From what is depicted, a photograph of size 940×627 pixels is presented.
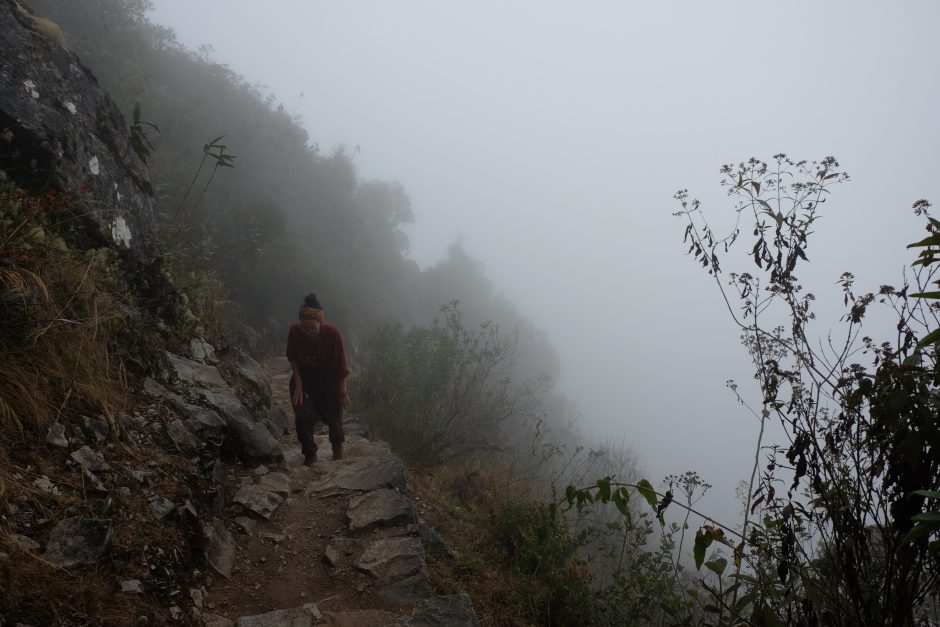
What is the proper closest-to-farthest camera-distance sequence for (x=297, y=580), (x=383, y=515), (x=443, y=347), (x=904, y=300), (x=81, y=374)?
1. (x=904, y=300)
2. (x=81, y=374)
3. (x=297, y=580)
4. (x=383, y=515)
5. (x=443, y=347)

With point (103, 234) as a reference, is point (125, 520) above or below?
below

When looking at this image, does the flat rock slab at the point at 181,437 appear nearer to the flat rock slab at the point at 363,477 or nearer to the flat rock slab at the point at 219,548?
the flat rock slab at the point at 219,548

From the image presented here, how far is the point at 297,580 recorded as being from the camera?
11.6 feet

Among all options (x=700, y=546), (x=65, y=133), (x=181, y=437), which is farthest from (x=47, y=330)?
(x=700, y=546)

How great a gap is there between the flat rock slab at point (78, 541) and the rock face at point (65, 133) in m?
3.07

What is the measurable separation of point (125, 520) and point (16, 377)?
0.93 meters

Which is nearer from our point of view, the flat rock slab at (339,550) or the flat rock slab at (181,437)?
the flat rock slab at (181,437)

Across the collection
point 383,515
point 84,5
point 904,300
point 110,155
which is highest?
point 84,5

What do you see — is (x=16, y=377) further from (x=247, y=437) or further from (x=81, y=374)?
(x=247, y=437)

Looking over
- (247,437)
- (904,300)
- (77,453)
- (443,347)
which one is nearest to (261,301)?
(443,347)

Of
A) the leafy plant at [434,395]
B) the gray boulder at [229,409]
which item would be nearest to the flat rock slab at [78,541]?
the gray boulder at [229,409]

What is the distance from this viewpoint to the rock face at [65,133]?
13.8ft

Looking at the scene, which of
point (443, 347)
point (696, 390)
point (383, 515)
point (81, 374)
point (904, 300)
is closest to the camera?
point (904, 300)

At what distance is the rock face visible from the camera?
419cm
